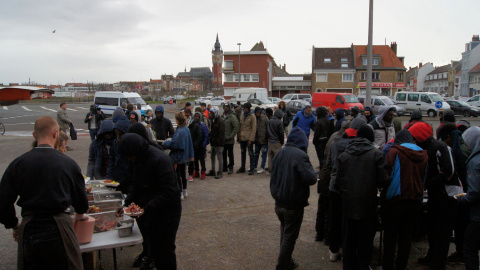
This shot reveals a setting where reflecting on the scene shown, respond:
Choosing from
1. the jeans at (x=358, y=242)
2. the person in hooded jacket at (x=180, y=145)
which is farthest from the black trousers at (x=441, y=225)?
the person in hooded jacket at (x=180, y=145)

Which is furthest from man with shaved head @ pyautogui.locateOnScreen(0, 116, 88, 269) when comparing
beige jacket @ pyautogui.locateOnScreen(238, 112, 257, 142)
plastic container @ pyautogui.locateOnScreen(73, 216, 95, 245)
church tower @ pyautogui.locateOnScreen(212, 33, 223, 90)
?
church tower @ pyautogui.locateOnScreen(212, 33, 223, 90)

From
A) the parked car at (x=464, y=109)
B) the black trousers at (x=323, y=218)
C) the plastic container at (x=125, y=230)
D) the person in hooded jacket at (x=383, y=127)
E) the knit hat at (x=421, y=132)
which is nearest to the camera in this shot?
the plastic container at (x=125, y=230)

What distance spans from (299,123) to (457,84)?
80990 mm

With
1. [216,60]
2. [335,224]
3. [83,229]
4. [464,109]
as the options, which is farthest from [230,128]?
[216,60]

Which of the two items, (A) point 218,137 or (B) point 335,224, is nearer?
(B) point 335,224

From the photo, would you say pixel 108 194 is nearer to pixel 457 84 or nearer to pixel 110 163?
pixel 110 163

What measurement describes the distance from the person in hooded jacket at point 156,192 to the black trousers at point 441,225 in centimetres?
322

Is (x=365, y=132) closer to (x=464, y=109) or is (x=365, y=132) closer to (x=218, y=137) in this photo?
(x=218, y=137)

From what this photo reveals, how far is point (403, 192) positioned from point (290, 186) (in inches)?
50.4

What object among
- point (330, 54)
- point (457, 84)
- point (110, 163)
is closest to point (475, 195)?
point (110, 163)

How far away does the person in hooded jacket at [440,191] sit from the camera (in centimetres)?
409

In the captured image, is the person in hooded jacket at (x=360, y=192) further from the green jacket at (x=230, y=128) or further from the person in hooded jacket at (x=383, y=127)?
the green jacket at (x=230, y=128)

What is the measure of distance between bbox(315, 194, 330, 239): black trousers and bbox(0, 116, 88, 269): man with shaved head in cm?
349

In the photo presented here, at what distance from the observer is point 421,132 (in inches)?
170
